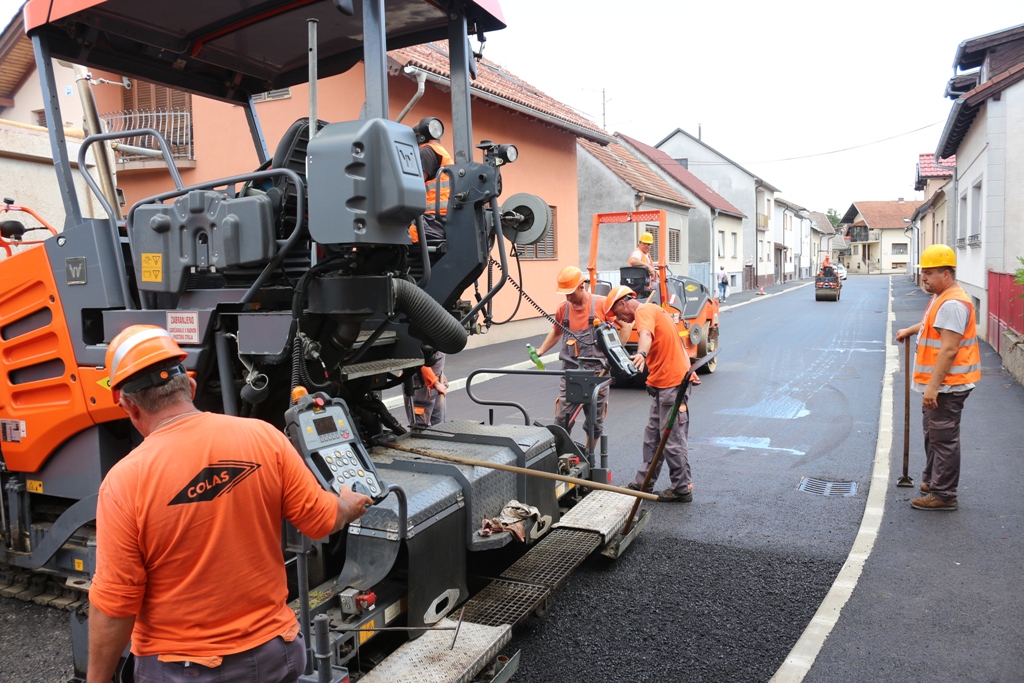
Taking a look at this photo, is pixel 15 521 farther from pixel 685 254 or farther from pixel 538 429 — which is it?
pixel 685 254

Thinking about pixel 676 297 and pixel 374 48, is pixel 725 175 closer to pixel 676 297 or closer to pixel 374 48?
pixel 676 297

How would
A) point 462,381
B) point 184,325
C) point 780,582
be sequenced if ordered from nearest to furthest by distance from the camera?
point 184,325 < point 780,582 < point 462,381

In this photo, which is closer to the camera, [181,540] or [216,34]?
[181,540]

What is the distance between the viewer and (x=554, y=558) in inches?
174

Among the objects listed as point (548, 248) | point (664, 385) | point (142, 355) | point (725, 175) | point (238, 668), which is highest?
point (725, 175)

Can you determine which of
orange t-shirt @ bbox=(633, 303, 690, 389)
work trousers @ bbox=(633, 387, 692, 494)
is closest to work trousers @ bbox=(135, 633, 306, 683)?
work trousers @ bbox=(633, 387, 692, 494)

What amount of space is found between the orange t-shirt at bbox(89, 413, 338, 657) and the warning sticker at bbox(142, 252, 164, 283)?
1.55 m

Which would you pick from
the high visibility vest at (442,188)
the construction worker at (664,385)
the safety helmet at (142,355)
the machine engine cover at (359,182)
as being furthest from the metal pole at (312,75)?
the construction worker at (664,385)

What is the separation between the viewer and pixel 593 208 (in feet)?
94.6

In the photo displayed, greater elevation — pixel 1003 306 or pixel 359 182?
pixel 359 182

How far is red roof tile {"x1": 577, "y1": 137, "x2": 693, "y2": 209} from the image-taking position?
28.3 meters

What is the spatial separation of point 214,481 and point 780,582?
3635 mm

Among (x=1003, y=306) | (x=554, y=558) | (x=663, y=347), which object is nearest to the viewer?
(x=554, y=558)

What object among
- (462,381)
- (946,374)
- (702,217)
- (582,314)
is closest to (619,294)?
(582,314)
